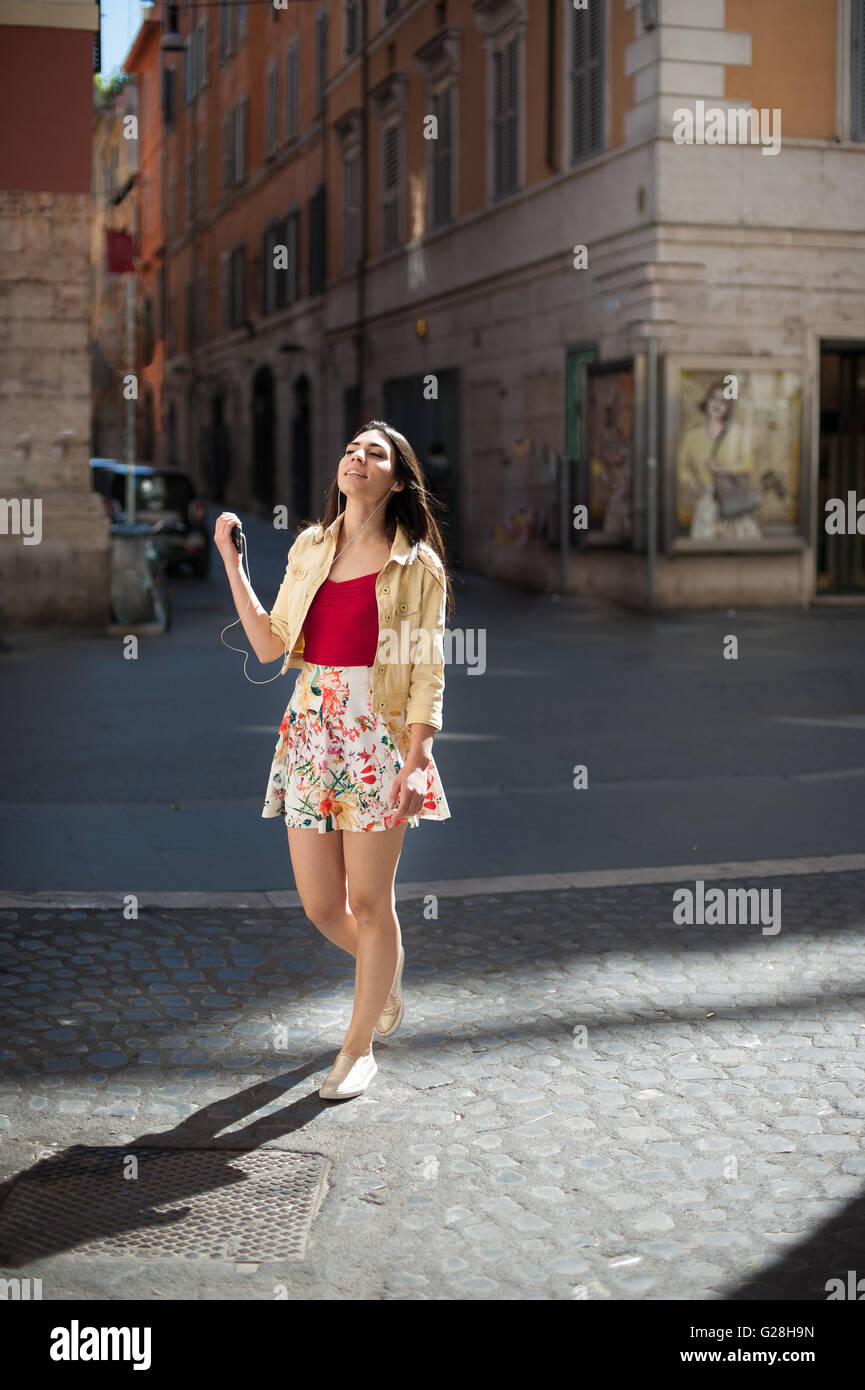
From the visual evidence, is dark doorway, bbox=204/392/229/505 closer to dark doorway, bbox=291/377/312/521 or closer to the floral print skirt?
dark doorway, bbox=291/377/312/521

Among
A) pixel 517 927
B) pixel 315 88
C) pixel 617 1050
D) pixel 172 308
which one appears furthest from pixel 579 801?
pixel 172 308

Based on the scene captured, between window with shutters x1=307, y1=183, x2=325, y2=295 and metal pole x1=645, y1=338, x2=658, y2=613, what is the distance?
15.8m

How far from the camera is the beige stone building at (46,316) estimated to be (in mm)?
17609

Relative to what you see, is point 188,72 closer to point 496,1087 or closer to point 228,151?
point 228,151

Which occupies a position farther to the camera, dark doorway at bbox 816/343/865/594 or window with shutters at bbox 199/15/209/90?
window with shutters at bbox 199/15/209/90

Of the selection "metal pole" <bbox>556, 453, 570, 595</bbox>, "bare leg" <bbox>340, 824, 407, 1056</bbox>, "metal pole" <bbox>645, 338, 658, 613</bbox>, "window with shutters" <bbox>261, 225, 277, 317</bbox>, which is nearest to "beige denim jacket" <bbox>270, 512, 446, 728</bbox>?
"bare leg" <bbox>340, 824, 407, 1056</bbox>

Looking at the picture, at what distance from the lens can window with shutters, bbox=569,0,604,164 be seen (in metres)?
20.9

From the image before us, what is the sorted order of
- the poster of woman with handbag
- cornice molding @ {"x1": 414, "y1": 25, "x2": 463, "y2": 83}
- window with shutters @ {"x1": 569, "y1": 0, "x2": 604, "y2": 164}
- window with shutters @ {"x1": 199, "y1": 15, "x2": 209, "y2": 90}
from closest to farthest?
1. the poster of woman with handbag
2. window with shutters @ {"x1": 569, "y1": 0, "x2": 604, "y2": 164}
3. cornice molding @ {"x1": 414, "y1": 25, "x2": 463, "y2": 83}
4. window with shutters @ {"x1": 199, "y1": 15, "x2": 209, "y2": 90}

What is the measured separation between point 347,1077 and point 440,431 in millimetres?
23166

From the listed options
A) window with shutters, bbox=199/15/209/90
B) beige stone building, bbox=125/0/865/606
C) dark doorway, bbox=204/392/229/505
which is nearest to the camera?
beige stone building, bbox=125/0/865/606

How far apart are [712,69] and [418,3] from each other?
9.65 meters

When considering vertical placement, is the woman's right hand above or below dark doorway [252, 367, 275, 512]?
below

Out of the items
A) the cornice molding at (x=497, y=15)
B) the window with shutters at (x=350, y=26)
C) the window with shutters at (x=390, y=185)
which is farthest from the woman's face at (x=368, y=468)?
the window with shutters at (x=350, y=26)

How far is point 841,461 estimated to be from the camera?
71.1 feet
